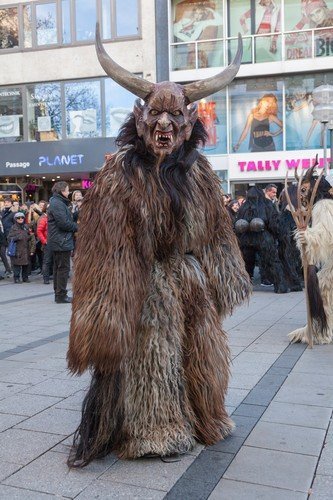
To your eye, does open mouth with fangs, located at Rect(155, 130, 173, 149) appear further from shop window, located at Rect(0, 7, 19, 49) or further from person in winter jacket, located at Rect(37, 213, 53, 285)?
shop window, located at Rect(0, 7, 19, 49)

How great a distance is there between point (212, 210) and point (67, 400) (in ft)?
6.62

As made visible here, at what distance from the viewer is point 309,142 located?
64.1 ft

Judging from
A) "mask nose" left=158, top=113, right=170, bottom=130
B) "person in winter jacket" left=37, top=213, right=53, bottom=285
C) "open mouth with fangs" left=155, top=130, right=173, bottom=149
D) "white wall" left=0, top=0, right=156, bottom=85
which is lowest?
"person in winter jacket" left=37, top=213, right=53, bottom=285

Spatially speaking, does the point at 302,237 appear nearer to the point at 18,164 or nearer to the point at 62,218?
the point at 62,218

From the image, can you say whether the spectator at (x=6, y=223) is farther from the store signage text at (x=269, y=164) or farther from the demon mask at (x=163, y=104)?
the demon mask at (x=163, y=104)

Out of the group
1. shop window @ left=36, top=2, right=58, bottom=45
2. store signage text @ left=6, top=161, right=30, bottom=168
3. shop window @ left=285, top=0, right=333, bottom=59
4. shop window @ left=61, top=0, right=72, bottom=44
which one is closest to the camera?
shop window @ left=285, top=0, right=333, bottom=59

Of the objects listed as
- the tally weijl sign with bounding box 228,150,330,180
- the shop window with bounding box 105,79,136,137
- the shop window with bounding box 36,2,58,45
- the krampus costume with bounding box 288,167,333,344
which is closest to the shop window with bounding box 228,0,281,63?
the tally weijl sign with bounding box 228,150,330,180

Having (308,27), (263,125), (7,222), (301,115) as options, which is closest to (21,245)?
(7,222)

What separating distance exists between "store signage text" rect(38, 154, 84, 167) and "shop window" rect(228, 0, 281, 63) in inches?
266

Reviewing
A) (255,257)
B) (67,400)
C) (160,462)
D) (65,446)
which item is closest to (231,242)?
(160,462)

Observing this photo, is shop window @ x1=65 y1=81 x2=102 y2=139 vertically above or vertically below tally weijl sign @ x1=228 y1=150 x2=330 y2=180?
above

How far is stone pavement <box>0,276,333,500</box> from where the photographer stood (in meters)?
2.84

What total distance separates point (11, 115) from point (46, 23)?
12.4ft

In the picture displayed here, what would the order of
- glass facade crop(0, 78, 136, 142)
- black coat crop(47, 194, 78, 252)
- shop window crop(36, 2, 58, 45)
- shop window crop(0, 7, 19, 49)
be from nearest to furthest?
black coat crop(47, 194, 78, 252), glass facade crop(0, 78, 136, 142), shop window crop(36, 2, 58, 45), shop window crop(0, 7, 19, 49)
